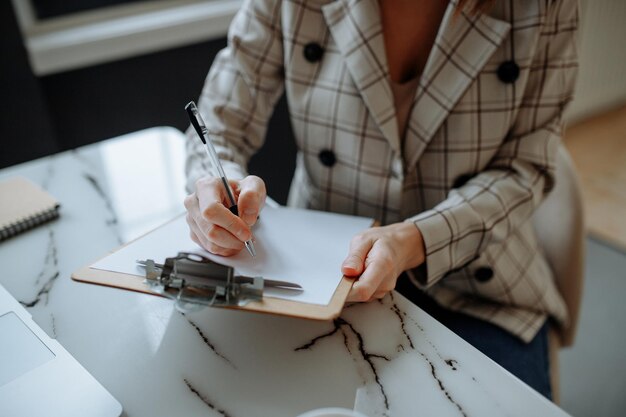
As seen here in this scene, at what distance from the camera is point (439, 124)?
2.69ft

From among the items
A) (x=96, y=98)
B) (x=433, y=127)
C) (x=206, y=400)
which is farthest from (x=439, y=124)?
(x=96, y=98)

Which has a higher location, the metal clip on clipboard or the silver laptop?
the metal clip on clipboard

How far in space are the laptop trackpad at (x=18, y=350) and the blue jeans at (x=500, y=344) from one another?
491 millimetres

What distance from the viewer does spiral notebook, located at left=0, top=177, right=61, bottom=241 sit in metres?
0.79

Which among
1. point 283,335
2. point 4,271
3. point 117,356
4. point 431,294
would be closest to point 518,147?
point 431,294

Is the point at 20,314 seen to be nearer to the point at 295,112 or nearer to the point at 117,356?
the point at 117,356

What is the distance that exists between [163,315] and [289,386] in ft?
0.62

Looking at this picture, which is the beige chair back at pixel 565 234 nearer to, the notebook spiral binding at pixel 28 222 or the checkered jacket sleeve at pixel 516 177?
the checkered jacket sleeve at pixel 516 177

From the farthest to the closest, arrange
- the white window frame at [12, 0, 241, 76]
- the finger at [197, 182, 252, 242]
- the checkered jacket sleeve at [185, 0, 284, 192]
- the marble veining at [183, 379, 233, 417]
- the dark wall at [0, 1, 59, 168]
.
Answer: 1. the white window frame at [12, 0, 241, 76]
2. the dark wall at [0, 1, 59, 168]
3. the checkered jacket sleeve at [185, 0, 284, 192]
4. the finger at [197, 182, 252, 242]
5. the marble veining at [183, 379, 233, 417]

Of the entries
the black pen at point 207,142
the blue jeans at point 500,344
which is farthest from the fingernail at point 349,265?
the blue jeans at point 500,344

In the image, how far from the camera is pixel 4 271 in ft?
2.38

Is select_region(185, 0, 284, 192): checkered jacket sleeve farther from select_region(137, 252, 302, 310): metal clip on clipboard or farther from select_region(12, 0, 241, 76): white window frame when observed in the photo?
select_region(12, 0, 241, 76): white window frame

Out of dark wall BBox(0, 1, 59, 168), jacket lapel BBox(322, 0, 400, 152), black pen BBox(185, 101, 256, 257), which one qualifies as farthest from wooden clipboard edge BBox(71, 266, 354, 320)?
dark wall BBox(0, 1, 59, 168)

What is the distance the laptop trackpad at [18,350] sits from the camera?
0.56 metres
